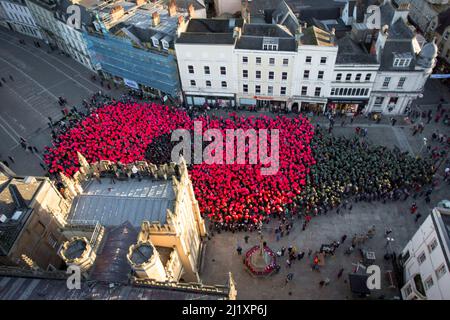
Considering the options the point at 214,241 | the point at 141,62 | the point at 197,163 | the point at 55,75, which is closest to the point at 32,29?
the point at 55,75

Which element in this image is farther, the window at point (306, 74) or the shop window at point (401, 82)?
the window at point (306, 74)

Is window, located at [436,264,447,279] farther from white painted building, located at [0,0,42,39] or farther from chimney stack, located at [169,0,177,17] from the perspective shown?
white painted building, located at [0,0,42,39]

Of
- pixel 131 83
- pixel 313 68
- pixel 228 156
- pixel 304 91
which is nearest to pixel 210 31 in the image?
pixel 131 83

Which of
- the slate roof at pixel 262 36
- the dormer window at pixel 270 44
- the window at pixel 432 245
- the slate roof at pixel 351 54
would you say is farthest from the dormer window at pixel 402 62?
the window at pixel 432 245

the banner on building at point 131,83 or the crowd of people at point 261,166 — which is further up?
the banner on building at point 131,83

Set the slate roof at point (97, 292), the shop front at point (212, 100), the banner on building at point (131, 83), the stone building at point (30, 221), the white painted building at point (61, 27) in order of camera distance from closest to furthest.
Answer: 1. the slate roof at point (97, 292)
2. the stone building at point (30, 221)
3. the shop front at point (212, 100)
4. the banner on building at point (131, 83)
5. the white painted building at point (61, 27)

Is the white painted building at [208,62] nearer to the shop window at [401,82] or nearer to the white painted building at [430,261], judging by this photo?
the shop window at [401,82]
